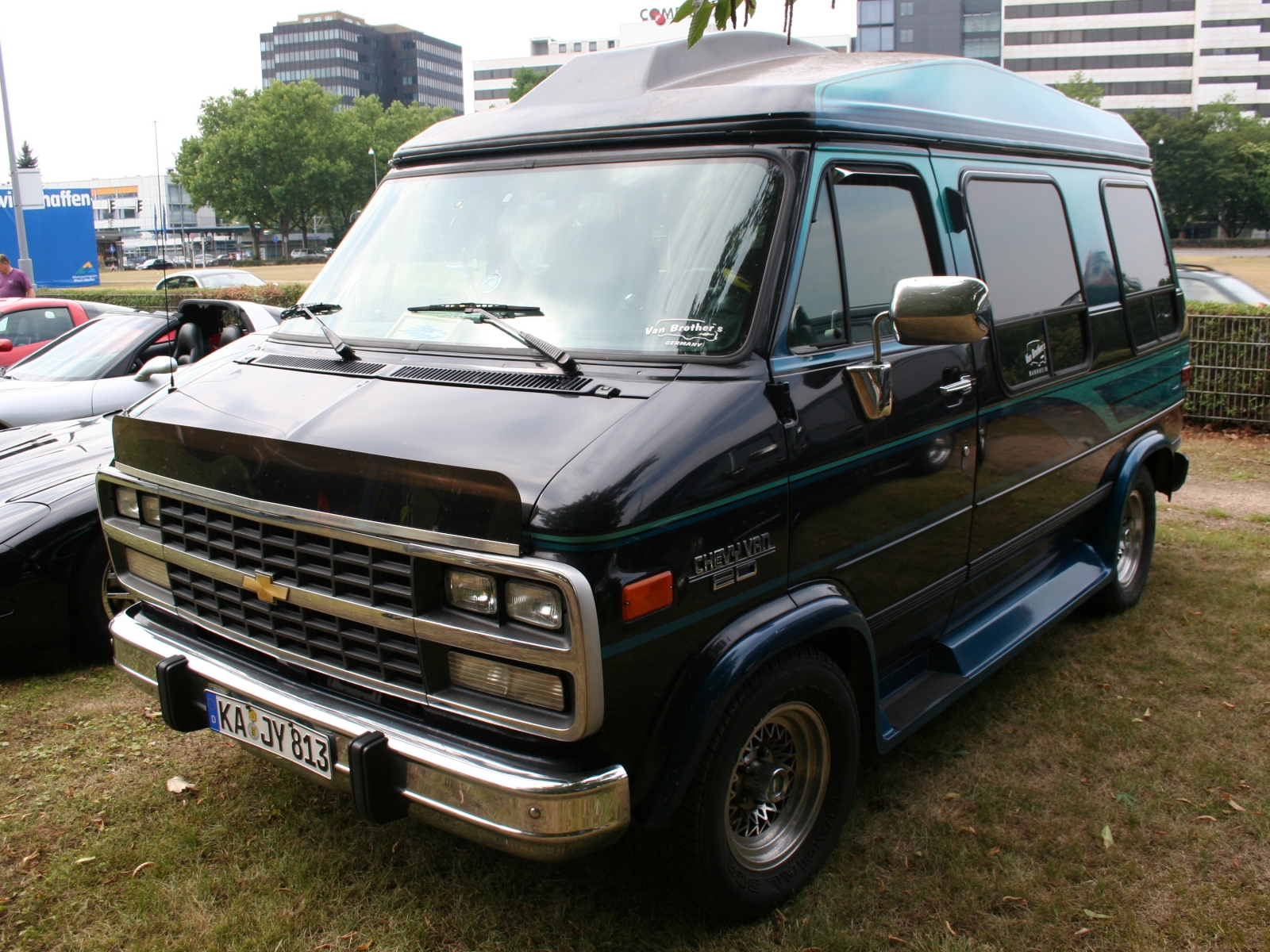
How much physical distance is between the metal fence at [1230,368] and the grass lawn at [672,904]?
7409 millimetres

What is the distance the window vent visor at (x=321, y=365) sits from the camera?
3.28 metres

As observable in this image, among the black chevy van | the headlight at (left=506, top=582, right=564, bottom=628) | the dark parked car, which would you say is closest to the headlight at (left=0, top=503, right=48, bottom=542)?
the dark parked car

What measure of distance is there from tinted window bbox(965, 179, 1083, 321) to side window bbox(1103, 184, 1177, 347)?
29.0 inches

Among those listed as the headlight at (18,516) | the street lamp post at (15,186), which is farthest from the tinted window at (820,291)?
the street lamp post at (15,186)

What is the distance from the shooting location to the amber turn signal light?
2.49m

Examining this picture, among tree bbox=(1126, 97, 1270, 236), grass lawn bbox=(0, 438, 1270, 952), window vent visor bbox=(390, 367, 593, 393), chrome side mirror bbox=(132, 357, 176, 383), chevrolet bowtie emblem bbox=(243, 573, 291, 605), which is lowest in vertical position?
grass lawn bbox=(0, 438, 1270, 952)

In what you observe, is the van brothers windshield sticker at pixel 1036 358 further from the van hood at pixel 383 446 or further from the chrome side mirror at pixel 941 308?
the van hood at pixel 383 446

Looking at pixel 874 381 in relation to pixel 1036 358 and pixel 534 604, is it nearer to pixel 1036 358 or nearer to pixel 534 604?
pixel 534 604

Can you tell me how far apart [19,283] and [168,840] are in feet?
48.0

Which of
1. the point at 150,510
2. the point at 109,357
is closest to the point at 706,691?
the point at 150,510

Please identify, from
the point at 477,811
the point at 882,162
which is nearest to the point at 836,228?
the point at 882,162

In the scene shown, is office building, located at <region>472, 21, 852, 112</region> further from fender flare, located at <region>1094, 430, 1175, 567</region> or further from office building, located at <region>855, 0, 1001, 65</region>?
fender flare, located at <region>1094, 430, 1175, 567</region>

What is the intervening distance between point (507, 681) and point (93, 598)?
3.36 metres

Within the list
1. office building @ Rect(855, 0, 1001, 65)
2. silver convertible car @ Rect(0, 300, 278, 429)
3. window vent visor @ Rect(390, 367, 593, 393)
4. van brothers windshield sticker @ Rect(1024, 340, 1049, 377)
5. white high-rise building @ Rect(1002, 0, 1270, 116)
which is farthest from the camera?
office building @ Rect(855, 0, 1001, 65)
